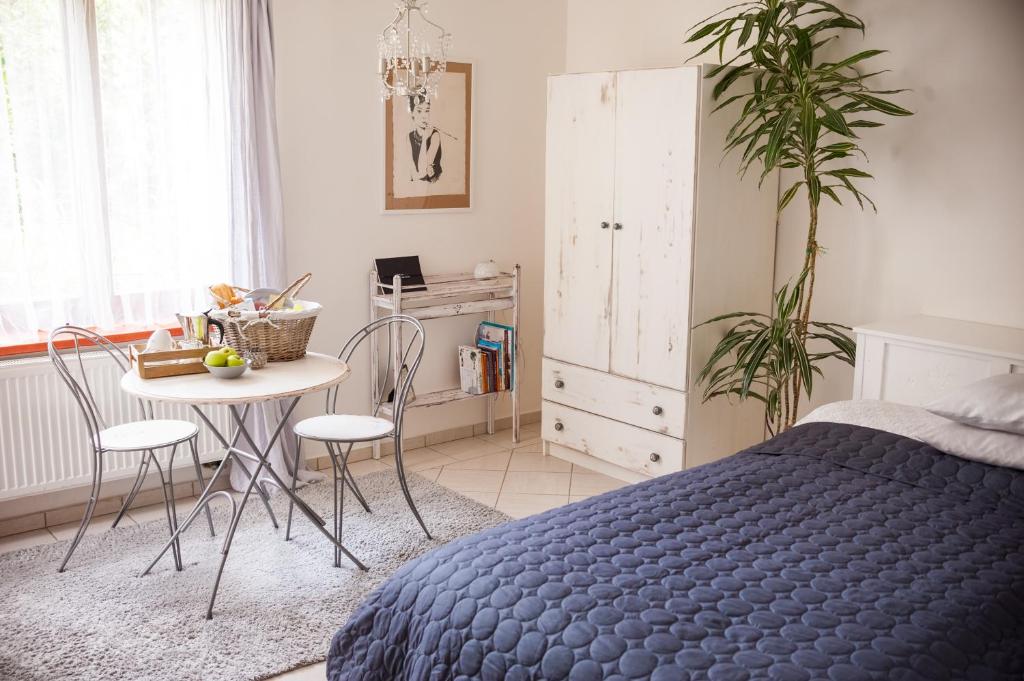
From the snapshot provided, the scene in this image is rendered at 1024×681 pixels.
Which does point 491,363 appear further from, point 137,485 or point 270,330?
point 137,485

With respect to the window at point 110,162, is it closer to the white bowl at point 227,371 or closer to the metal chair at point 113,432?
the metal chair at point 113,432

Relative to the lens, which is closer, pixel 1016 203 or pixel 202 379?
pixel 202 379

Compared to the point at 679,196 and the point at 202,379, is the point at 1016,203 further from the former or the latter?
the point at 202,379

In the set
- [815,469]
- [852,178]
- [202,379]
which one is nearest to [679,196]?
[852,178]

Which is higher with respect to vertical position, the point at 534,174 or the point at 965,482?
the point at 534,174

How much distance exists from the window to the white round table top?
0.65 metres

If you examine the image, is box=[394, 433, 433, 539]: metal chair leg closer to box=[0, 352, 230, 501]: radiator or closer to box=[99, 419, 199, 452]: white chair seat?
box=[99, 419, 199, 452]: white chair seat

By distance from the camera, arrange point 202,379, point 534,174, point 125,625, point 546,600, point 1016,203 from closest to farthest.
→ point 546,600, point 125,625, point 202,379, point 1016,203, point 534,174

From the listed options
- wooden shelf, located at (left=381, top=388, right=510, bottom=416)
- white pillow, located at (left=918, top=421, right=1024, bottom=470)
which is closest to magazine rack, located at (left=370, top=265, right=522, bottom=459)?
wooden shelf, located at (left=381, top=388, right=510, bottom=416)

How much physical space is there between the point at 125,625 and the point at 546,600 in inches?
66.5

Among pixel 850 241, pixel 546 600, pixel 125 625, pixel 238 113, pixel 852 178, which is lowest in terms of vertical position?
pixel 125 625

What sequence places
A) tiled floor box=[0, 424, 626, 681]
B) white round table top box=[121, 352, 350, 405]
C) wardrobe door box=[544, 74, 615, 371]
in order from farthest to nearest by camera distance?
wardrobe door box=[544, 74, 615, 371] < tiled floor box=[0, 424, 626, 681] < white round table top box=[121, 352, 350, 405]

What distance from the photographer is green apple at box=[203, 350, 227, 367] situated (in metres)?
3.08

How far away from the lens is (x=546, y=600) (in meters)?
1.83
